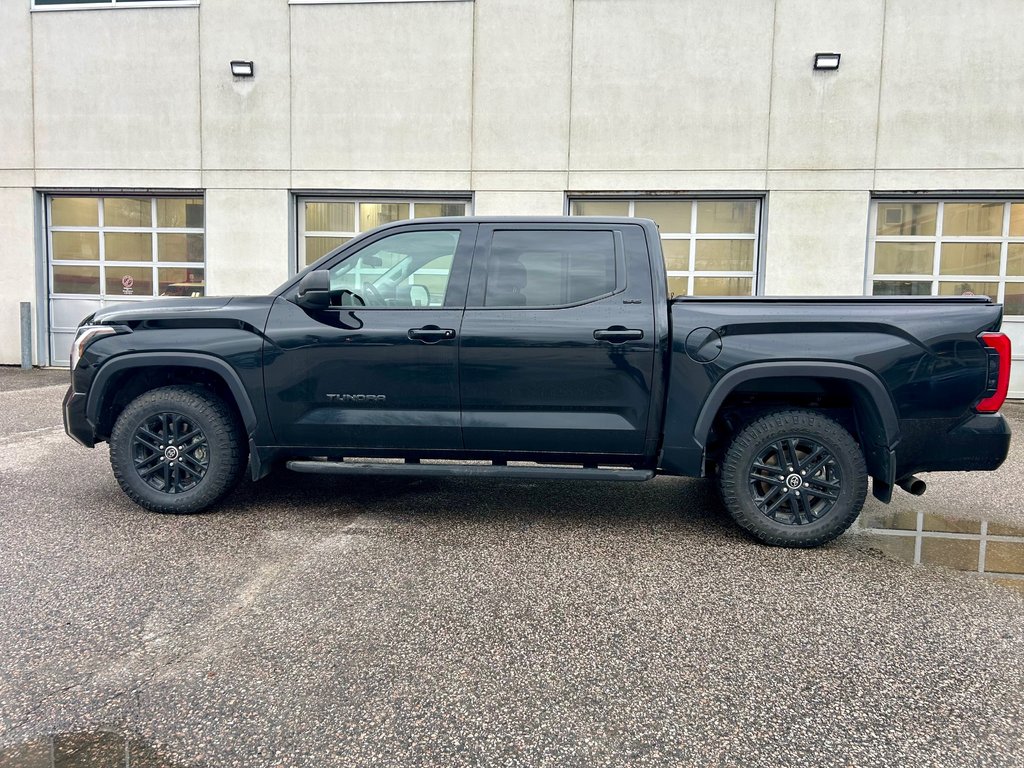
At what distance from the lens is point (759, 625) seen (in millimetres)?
2953

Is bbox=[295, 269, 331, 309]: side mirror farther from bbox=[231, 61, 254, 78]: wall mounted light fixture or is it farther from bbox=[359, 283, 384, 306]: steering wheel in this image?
bbox=[231, 61, 254, 78]: wall mounted light fixture

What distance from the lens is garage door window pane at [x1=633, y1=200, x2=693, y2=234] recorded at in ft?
33.7

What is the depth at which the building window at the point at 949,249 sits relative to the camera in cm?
974

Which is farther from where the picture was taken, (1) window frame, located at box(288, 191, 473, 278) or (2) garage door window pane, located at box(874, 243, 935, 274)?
(1) window frame, located at box(288, 191, 473, 278)

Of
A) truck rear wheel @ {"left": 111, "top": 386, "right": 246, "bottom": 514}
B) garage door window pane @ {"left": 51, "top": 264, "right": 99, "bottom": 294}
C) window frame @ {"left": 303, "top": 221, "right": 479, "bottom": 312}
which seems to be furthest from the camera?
garage door window pane @ {"left": 51, "top": 264, "right": 99, "bottom": 294}

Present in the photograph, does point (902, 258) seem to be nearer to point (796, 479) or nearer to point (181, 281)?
point (796, 479)

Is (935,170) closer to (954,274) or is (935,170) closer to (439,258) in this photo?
(954,274)

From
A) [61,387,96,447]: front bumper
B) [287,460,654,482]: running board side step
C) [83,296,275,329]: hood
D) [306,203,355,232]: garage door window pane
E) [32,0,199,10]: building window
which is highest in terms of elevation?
[32,0,199,10]: building window

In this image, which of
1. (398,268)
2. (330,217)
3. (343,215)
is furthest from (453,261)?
(330,217)

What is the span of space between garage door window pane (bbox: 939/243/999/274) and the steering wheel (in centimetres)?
916

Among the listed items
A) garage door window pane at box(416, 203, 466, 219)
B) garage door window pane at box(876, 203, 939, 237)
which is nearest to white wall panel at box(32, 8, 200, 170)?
garage door window pane at box(416, 203, 466, 219)

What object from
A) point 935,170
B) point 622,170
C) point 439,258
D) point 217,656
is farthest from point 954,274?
point 217,656

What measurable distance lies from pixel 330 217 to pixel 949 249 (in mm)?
9324

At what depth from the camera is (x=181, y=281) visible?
11164 millimetres
